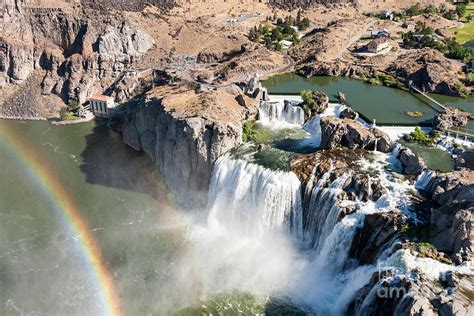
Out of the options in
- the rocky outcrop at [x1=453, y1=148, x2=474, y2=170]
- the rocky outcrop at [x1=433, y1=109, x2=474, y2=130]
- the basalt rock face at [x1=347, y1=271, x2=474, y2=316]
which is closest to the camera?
the basalt rock face at [x1=347, y1=271, x2=474, y2=316]

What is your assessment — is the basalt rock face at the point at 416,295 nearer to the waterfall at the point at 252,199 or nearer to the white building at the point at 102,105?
the waterfall at the point at 252,199

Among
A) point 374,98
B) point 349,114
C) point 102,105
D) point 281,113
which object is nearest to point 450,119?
point 349,114

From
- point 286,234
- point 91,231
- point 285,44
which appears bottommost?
point 91,231

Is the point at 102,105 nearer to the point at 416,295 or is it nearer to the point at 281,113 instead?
the point at 281,113

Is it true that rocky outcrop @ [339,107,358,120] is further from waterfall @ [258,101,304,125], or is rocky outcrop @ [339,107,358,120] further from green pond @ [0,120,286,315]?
green pond @ [0,120,286,315]

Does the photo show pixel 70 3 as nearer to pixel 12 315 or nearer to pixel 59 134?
pixel 59 134

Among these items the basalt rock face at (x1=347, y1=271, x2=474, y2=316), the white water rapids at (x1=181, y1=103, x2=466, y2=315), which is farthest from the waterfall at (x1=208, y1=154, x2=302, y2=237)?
the basalt rock face at (x1=347, y1=271, x2=474, y2=316)

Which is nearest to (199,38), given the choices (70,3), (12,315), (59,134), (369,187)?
(70,3)
